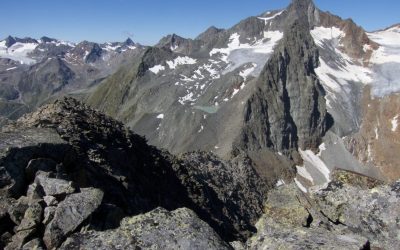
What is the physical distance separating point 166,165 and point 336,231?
33.0 metres

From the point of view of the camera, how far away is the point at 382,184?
12750 millimetres

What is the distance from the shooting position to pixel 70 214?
12180 millimetres

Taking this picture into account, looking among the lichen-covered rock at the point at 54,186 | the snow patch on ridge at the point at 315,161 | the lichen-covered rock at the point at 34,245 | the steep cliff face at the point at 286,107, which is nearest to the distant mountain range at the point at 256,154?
the lichen-covered rock at the point at 34,245

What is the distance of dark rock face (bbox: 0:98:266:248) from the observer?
12838mm

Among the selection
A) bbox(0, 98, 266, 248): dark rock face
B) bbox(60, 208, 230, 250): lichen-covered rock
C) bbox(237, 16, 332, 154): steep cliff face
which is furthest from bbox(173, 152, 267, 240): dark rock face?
bbox(237, 16, 332, 154): steep cliff face

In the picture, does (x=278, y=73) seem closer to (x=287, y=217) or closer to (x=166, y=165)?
(x=166, y=165)

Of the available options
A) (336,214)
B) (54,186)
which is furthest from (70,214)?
Answer: (336,214)

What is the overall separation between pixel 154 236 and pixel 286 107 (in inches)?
6532

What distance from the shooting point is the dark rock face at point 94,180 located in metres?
12.8

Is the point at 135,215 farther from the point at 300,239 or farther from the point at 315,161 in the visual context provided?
the point at 315,161

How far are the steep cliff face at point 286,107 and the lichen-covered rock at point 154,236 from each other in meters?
127

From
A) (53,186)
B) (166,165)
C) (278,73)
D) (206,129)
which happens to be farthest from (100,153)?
(278,73)

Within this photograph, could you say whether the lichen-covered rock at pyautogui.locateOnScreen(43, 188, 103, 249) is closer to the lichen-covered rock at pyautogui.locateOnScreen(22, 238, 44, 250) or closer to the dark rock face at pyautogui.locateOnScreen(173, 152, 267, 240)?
the lichen-covered rock at pyautogui.locateOnScreen(22, 238, 44, 250)

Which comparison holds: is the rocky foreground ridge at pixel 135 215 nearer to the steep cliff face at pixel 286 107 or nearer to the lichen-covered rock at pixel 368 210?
the lichen-covered rock at pixel 368 210
